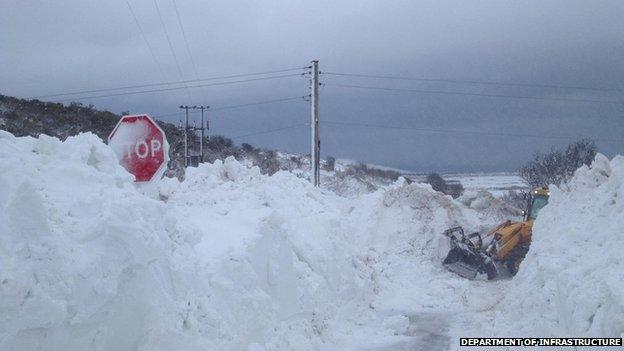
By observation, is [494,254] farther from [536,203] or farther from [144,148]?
[144,148]

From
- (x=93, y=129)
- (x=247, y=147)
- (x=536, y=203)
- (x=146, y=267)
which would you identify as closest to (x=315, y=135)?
(x=536, y=203)

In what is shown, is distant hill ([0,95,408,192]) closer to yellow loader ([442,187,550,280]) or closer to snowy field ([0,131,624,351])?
yellow loader ([442,187,550,280])

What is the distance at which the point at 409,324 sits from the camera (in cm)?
1340

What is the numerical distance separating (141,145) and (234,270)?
2665 millimetres

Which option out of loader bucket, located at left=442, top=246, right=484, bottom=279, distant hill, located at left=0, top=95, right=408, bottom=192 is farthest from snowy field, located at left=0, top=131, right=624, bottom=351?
distant hill, located at left=0, top=95, right=408, bottom=192

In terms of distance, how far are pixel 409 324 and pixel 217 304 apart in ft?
18.0

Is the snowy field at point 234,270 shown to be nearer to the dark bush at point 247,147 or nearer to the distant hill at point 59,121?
the distant hill at point 59,121

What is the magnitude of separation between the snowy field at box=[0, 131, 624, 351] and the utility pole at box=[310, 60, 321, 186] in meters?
12.1

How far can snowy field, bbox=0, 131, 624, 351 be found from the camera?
6539 millimetres

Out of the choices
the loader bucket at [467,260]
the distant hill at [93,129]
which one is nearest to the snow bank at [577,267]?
the loader bucket at [467,260]

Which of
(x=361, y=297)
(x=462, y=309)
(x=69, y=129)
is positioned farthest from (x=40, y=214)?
(x=69, y=129)

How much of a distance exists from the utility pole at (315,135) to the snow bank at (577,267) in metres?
16.7

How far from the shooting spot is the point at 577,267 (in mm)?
10258

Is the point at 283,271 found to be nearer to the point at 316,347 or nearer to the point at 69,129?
the point at 316,347
